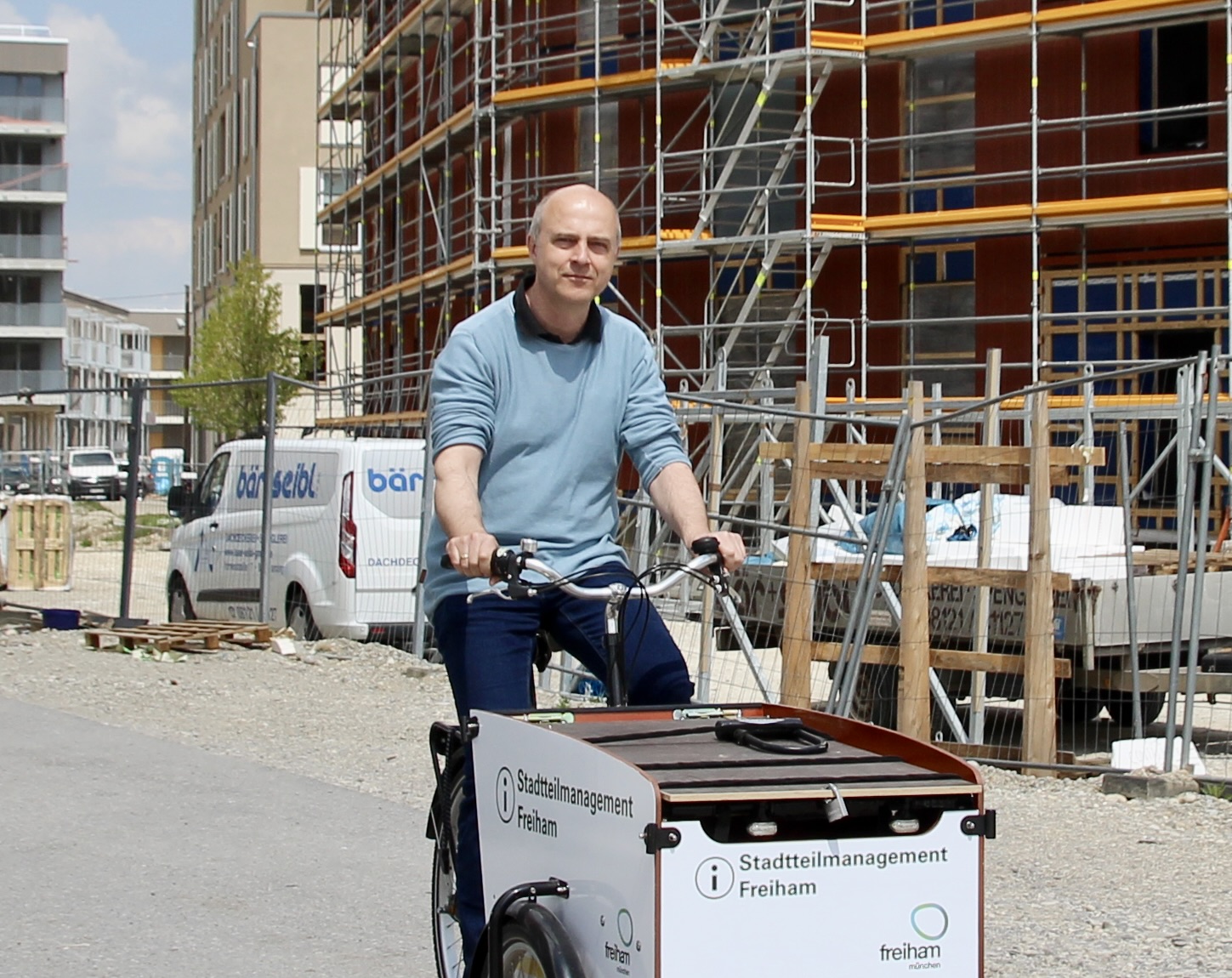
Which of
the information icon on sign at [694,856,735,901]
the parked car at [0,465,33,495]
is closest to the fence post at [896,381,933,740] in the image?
the information icon on sign at [694,856,735,901]

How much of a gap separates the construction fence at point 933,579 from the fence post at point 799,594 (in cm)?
1

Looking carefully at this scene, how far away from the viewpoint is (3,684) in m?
12.6

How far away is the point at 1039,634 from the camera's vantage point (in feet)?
30.7

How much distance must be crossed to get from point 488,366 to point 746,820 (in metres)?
1.41

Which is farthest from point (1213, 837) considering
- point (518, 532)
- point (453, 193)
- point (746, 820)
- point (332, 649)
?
point (453, 193)

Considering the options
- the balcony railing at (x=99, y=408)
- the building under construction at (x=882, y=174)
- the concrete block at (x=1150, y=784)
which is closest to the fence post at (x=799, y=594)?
the concrete block at (x=1150, y=784)

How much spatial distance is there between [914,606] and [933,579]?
Answer: 18cm

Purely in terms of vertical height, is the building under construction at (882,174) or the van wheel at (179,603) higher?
the building under construction at (882,174)

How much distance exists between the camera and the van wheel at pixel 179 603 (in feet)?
54.5

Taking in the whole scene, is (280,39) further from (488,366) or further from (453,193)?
(488,366)

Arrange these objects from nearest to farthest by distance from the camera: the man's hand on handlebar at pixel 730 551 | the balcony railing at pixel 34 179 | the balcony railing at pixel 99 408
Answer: the man's hand on handlebar at pixel 730 551 < the balcony railing at pixel 34 179 < the balcony railing at pixel 99 408

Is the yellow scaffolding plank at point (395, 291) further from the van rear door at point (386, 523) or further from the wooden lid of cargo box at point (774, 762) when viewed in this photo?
the wooden lid of cargo box at point (774, 762)

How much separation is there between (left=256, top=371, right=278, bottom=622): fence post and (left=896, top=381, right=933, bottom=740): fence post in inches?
271

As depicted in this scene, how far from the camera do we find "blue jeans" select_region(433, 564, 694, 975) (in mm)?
4148
